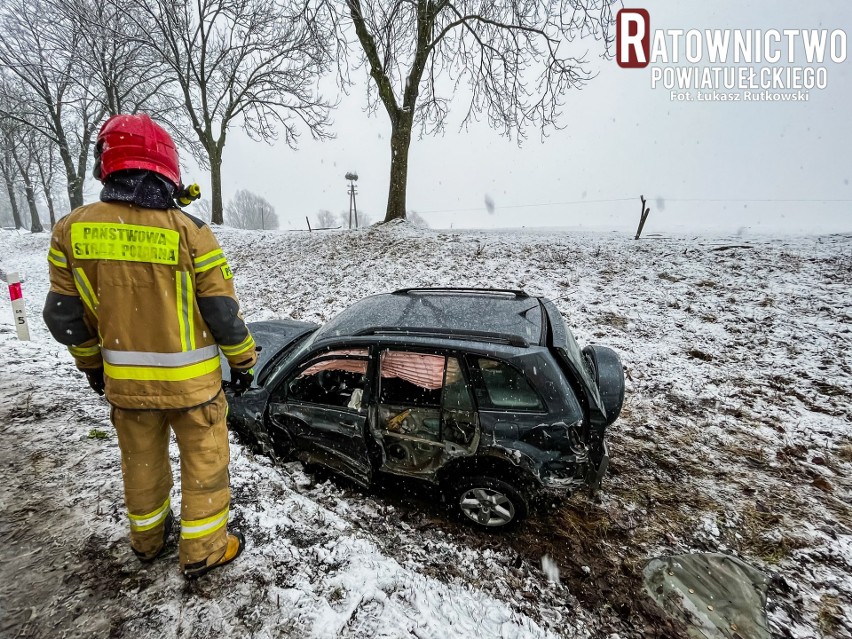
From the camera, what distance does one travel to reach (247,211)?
8044cm

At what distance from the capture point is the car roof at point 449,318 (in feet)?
8.54

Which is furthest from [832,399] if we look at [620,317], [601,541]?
[601,541]

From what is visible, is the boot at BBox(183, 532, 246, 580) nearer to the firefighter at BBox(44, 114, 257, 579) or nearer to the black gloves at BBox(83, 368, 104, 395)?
the firefighter at BBox(44, 114, 257, 579)

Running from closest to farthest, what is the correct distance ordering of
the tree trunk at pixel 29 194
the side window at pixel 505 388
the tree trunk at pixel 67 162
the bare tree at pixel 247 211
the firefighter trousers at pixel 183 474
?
the firefighter trousers at pixel 183 474
the side window at pixel 505 388
the tree trunk at pixel 67 162
the tree trunk at pixel 29 194
the bare tree at pixel 247 211

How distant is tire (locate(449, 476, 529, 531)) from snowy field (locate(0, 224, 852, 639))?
112mm

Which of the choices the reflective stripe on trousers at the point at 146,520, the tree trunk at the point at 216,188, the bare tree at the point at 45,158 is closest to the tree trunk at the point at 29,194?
the bare tree at the point at 45,158

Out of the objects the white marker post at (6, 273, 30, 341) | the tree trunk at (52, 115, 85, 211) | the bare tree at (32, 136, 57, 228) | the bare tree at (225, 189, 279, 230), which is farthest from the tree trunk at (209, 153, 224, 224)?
the bare tree at (225, 189, 279, 230)

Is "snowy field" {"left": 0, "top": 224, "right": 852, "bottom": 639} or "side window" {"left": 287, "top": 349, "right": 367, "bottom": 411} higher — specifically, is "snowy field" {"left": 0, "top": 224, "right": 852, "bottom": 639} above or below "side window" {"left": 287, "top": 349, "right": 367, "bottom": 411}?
below

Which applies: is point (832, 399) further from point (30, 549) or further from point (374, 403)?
point (30, 549)

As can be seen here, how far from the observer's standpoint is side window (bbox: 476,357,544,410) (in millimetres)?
2412

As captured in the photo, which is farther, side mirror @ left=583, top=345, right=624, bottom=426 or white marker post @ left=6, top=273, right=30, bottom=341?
white marker post @ left=6, top=273, right=30, bottom=341

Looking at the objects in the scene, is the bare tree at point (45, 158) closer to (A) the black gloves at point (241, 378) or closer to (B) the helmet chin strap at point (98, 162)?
(B) the helmet chin strap at point (98, 162)

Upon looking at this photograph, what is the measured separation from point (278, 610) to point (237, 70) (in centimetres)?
2127

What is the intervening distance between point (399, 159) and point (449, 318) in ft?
33.7
